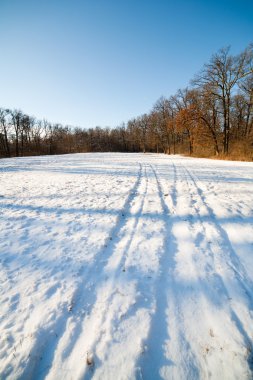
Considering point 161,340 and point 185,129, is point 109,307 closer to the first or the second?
point 161,340

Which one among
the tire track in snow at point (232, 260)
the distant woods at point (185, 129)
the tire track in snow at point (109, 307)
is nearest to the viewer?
the tire track in snow at point (109, 307)

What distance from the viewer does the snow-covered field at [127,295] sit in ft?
6.01

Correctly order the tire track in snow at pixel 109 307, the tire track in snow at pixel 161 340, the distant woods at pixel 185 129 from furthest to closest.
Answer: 1. the distant woods at pixel 185 129
2. the tire track in snow at pixel 109 307
3. the tire track in snow at pixel 161 340

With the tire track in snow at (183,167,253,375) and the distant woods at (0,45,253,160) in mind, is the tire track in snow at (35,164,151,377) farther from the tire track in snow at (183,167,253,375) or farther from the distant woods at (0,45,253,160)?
the distant woods at (0,45,253,160)

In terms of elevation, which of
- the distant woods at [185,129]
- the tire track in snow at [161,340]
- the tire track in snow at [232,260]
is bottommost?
the tire track in snow at [161,340]

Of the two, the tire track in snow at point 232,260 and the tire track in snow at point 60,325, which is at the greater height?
the tire track in snow at point 232,260

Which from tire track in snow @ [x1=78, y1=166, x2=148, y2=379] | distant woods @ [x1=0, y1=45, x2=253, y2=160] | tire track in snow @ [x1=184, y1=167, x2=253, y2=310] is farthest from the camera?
distant woods @ [x1=0, y1=45, x2=253, y2=160]

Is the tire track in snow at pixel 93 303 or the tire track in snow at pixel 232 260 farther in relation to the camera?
the tire track in snow at pixel 232 260

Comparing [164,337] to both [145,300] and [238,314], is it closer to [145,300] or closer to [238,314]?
[145,300]

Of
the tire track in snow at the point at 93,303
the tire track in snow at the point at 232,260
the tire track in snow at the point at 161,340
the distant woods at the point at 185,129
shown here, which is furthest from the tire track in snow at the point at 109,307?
the distant woods at the point at 185,129

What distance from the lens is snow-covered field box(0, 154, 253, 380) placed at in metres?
→ 1.83

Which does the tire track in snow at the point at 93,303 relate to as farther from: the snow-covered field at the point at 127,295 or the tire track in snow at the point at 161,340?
the tire track in snow at the point at 161,340

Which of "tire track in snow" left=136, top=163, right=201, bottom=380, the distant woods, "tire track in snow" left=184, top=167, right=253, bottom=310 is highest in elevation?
the distant woods

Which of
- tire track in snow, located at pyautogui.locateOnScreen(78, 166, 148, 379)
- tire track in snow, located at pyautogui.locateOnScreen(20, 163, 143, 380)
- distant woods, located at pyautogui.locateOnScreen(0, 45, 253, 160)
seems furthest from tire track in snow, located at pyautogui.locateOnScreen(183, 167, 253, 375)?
distant woods, located at pyautogui.locateOnScreen(0, 45, 253, 160)
